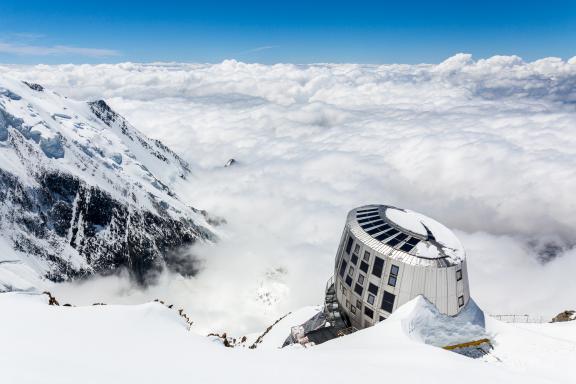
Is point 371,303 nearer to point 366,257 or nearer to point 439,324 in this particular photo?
point 366,257

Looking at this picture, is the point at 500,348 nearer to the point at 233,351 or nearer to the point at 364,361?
the point at 364,361

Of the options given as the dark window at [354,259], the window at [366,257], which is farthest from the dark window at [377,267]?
the dark window at [354,259]

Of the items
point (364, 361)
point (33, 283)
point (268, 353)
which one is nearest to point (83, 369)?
point (268, 353)

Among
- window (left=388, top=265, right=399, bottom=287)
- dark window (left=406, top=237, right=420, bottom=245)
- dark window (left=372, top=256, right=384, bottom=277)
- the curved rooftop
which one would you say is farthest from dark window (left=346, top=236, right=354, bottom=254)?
dark window (left=406, top=237, right=420, bottom=245)

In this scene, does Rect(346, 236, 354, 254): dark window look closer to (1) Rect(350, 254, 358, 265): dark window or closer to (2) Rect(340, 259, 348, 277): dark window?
(1) Rect(350, 254, 358, 265): dark window

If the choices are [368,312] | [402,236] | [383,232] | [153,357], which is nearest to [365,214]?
[383,232]

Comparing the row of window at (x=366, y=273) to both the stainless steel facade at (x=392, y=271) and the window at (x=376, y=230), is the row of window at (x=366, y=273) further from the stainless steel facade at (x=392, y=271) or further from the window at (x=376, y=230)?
the window at (x=376, y=230)
